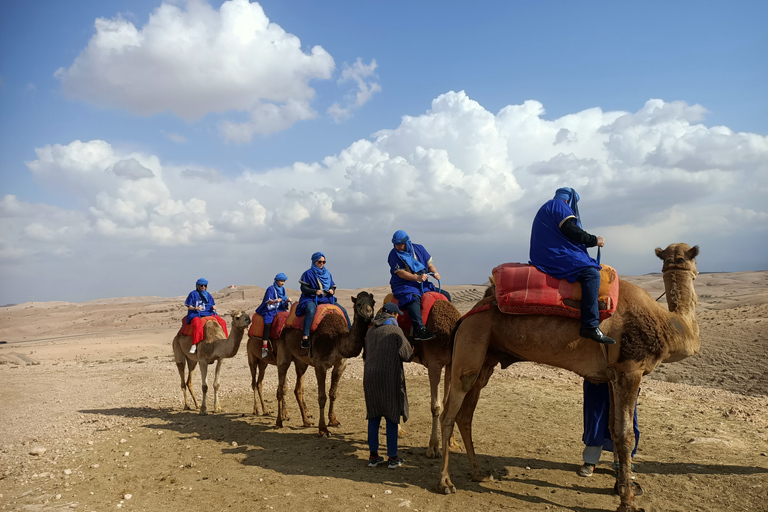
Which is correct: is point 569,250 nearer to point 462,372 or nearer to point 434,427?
point 462,372

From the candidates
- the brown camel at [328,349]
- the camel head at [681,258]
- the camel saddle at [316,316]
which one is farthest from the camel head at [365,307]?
the camel head at [681,258]

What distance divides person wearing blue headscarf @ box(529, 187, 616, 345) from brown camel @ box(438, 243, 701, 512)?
0.30 m

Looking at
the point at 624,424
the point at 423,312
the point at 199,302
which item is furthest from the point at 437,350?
the point at 199,302

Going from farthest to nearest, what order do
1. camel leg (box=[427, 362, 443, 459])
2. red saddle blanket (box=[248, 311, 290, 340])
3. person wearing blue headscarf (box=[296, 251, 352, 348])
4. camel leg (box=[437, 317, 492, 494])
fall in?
red saddle blanket (box=[248, 311, 290, 340]) → person wearing blue headscarf (box=[296, 251, 352, 348]) → camel leg (box=[427, 362, 443, 459]) → camel leg (box=[437, 317, 492, 494])

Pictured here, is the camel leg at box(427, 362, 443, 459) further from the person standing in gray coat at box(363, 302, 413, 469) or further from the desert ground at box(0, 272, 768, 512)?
the person standing in gray coat at box(363, 302, 413, 469)

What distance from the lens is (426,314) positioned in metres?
8.32

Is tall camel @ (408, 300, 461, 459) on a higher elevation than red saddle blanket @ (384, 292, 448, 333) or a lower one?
lower

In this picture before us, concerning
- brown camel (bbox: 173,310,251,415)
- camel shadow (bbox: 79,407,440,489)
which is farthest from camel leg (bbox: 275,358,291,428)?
brown camel (bbox: 173,310,251,415)

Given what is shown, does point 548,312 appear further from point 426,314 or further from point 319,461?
point 319,461

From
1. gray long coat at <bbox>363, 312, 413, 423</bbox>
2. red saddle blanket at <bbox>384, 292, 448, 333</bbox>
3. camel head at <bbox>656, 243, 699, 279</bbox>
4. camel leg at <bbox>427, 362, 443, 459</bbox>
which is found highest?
camel head at <bbox>656, 243, 699, 279</bbox>

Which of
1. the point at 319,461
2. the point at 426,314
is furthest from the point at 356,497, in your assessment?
the point at 426,314

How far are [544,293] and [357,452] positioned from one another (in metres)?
4.30

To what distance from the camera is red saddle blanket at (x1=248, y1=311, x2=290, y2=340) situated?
11.4 meters

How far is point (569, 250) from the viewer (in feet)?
20.1
